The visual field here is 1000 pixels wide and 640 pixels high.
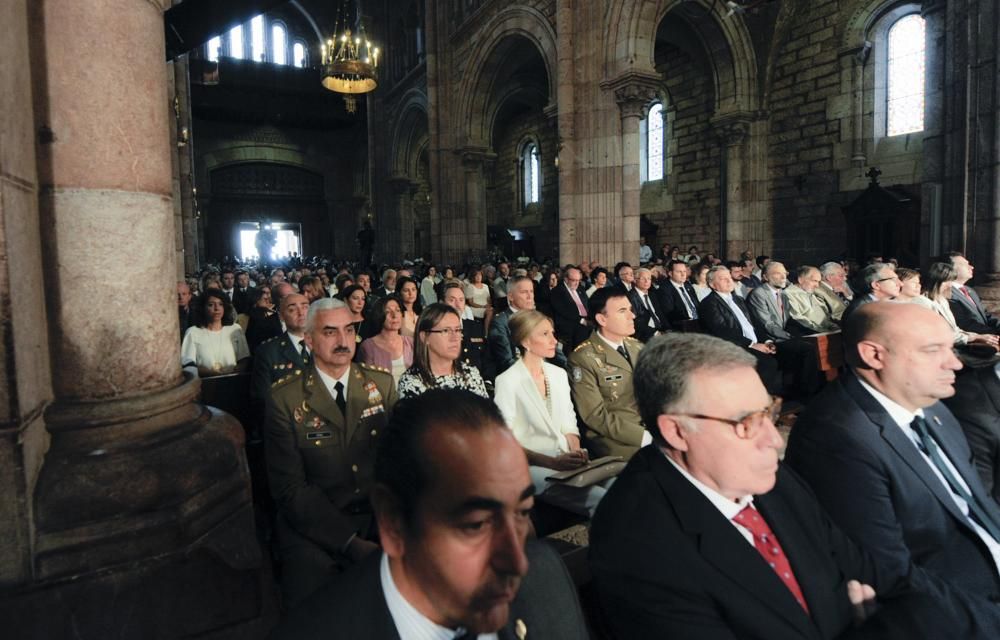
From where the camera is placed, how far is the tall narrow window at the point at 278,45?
1134 inches

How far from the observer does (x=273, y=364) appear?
4.06 meters

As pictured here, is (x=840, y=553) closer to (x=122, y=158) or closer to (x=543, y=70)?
(x=122, y=158)

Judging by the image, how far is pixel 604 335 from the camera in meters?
3.98

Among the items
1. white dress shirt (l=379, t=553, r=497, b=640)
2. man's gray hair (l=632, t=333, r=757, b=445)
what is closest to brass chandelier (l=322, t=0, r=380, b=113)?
man's gray hair (l=632, t=333, r=757, b=445)

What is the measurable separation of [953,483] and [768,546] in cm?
107

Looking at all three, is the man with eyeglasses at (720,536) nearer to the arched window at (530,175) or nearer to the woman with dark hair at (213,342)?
the woman with dark hair at (213,342)

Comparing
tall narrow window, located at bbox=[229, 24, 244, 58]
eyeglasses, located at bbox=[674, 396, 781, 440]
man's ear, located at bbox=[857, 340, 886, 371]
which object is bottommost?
eyeglasses, located at bbox=[674, 396, 781, 440]

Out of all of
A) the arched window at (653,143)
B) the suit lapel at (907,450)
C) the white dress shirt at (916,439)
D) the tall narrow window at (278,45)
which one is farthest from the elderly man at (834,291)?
the tall narrow window at (278,45)

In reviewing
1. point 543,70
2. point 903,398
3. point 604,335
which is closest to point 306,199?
point 543,70

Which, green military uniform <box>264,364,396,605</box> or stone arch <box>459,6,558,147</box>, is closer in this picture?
green military uniform <box>264,364,396,605</box>

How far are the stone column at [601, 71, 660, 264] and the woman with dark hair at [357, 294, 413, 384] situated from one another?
7.60 metres

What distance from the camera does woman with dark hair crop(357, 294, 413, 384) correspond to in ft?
14.5

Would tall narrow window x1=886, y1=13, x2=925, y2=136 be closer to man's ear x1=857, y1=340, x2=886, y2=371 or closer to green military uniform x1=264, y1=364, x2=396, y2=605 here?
man's ear x1=857, y1=340, x2=886, y2=371

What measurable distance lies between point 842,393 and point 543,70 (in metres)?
20.1
